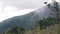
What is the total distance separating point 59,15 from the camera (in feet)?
33.0

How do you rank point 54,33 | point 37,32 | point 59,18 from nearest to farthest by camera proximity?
point 37,32 → point 54,33 → point 59,18

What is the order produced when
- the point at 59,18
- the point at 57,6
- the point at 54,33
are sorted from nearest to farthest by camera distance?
the point at 54,33, the point at 59,18, the point at 57,6

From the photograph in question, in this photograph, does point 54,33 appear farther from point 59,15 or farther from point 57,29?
point 59,15

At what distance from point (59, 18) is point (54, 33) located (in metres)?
4.17

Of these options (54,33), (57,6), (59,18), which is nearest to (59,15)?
(59,18)

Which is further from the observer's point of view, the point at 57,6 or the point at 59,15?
the point at 57,6

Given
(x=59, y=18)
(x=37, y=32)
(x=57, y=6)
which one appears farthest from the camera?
(x=57, y=6)

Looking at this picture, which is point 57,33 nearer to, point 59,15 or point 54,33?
point 54,33

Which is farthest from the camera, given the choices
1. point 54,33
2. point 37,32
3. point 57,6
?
point 57,6

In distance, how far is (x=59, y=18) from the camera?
9.66 metres

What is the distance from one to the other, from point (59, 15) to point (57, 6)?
3648 millimetres

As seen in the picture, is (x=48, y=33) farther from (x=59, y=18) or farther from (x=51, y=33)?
(x=59, y=18)

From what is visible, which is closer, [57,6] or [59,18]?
[59,18]

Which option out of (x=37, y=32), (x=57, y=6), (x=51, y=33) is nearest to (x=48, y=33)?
(x=51, y=33)
